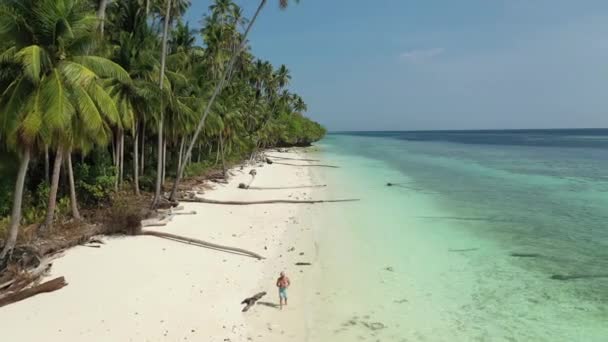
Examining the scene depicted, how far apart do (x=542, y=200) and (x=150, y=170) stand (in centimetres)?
2566

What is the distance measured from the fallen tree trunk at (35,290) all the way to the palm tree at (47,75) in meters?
1.80

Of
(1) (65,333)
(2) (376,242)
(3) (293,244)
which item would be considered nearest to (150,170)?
(3) (293,244)

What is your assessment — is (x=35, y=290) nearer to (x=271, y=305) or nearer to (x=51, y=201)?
(x=51, y=201)

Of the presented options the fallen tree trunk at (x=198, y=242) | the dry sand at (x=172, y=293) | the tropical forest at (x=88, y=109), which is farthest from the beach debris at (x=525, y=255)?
the tropical forest at (x=88, y=109)

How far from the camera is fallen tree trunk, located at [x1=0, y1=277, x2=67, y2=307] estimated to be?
920 cm

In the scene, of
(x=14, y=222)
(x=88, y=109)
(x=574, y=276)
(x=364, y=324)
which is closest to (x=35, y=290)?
(x=14, y=222)

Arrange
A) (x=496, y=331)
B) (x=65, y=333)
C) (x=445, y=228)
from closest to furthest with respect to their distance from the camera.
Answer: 1. (x=65, y=333)
2. (x=496, y=331)
3. (x=445, y=228)

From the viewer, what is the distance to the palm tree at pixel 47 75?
10094 mm

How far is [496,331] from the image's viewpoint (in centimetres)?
973

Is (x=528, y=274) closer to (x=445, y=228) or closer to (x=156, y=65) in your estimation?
(x=445, y=228)

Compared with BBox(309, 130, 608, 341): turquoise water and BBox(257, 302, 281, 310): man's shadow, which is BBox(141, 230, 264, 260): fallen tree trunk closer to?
BBox(309, 130, 608, 341): turquoise water

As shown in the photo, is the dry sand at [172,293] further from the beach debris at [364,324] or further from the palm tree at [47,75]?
the palm tree at [47,75]

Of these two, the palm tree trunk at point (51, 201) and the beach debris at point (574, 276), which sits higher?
the palm tree trunk at point (51, 201)

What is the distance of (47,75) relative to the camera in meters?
10.8
